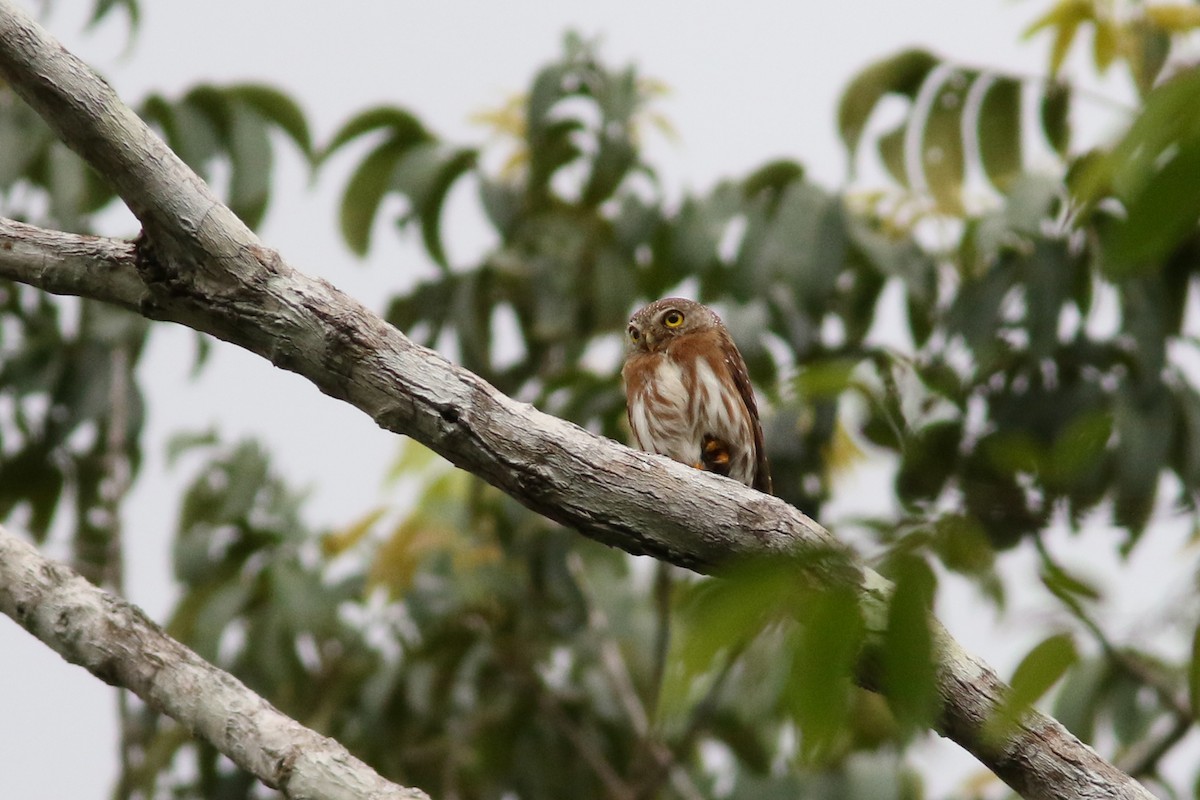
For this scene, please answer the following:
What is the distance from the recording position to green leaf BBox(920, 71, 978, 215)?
197 inches

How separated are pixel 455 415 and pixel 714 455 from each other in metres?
2.39

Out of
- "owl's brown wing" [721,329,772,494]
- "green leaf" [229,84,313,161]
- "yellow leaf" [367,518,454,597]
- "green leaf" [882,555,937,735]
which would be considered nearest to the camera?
"green leaf" [882,555,937,735]

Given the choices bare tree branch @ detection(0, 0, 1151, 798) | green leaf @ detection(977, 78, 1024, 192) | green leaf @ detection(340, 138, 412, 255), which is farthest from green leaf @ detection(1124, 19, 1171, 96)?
bare tree branch @ detection(0, 0, 1151, 798)

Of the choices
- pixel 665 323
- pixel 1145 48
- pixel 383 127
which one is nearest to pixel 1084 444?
pixel 665 323

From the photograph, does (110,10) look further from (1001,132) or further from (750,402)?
(1001,132)

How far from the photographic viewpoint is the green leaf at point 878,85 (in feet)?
16.4

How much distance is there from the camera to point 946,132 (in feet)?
16.5

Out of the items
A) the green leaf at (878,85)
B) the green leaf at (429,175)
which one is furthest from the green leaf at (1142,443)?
the green leaf at (429,175)

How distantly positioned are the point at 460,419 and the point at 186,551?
3416mm

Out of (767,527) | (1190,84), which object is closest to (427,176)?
(767,527)

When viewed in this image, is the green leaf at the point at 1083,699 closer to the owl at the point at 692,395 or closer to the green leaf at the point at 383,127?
the owl at the point at 692,395

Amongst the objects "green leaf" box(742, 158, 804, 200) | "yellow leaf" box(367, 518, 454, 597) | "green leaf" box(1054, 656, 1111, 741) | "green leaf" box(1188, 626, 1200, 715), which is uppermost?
"green leaf" box(742, 158, 804, 200)

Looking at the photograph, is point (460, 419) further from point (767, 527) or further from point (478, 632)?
point (478, 632)

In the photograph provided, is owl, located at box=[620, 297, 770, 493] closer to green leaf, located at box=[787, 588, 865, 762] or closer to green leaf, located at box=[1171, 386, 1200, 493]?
green leaf, located at box=[1171, 386, 1200, 493]
